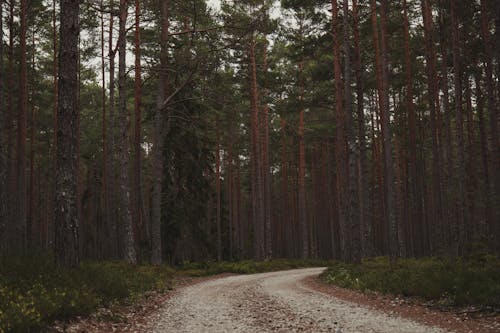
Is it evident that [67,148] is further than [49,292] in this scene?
Yes

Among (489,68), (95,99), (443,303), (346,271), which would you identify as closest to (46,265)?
(443,303)

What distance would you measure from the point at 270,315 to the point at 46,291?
4.43 m

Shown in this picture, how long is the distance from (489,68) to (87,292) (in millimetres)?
16396

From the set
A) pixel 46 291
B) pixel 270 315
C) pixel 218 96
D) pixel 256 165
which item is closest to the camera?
pixel 46 291

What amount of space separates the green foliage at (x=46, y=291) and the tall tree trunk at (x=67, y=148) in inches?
21.0

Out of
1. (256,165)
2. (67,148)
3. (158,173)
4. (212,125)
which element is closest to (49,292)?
(67,148)

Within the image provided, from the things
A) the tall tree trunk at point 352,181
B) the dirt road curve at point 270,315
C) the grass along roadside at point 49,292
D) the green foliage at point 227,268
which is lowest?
the green foliage at point 227,268

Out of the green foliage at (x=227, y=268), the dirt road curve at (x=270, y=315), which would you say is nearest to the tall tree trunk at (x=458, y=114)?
the dirt road curve at (x=270, y=315)

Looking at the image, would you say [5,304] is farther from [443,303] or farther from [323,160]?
[323,160]

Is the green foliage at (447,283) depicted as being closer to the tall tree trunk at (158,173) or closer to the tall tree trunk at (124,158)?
the tall tree trunk at (158,173)

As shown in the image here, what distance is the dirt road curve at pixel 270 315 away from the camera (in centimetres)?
775

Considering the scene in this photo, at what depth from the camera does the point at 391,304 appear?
35.3 feet

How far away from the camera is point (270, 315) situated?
9.29 metres

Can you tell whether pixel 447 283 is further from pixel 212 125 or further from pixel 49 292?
pixel 212 125
